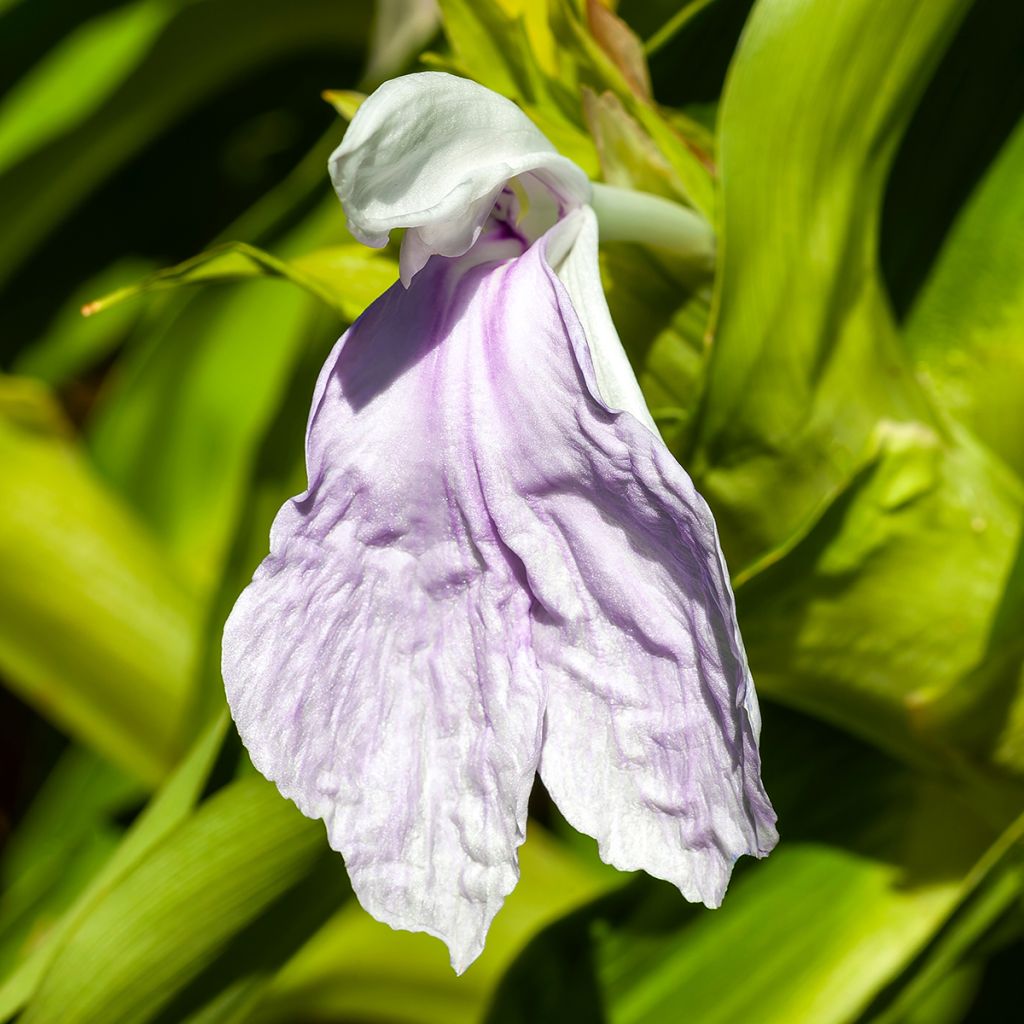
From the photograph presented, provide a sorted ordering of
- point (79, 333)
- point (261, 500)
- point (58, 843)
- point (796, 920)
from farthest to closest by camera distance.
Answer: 1. point (79, 333)
2. point (58, 843)
3. point (261, 500)
4. point (796, 920)

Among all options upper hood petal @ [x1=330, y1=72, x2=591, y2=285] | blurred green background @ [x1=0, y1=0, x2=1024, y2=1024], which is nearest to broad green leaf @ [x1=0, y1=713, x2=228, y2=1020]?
blurred green background @ [x1=0, y1=0, x2=1024, y2=1024]

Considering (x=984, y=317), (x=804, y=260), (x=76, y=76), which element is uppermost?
(x=76, y=76)

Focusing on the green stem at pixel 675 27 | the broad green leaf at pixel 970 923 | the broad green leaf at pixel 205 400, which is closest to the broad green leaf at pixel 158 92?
the broad green leaf at pixel 205 400

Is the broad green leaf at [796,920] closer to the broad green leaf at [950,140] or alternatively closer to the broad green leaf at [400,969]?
the broad green leaf at [400,969]

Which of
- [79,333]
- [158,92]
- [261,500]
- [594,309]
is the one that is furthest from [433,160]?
[79,333]

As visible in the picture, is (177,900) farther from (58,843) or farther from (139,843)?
(58,843)

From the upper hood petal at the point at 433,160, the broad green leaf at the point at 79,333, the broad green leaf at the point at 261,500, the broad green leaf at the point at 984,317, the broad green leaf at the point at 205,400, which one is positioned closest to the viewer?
the upper hood petal at the point at 433,160

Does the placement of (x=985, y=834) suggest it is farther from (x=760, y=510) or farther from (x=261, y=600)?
(x=261, y=600)
